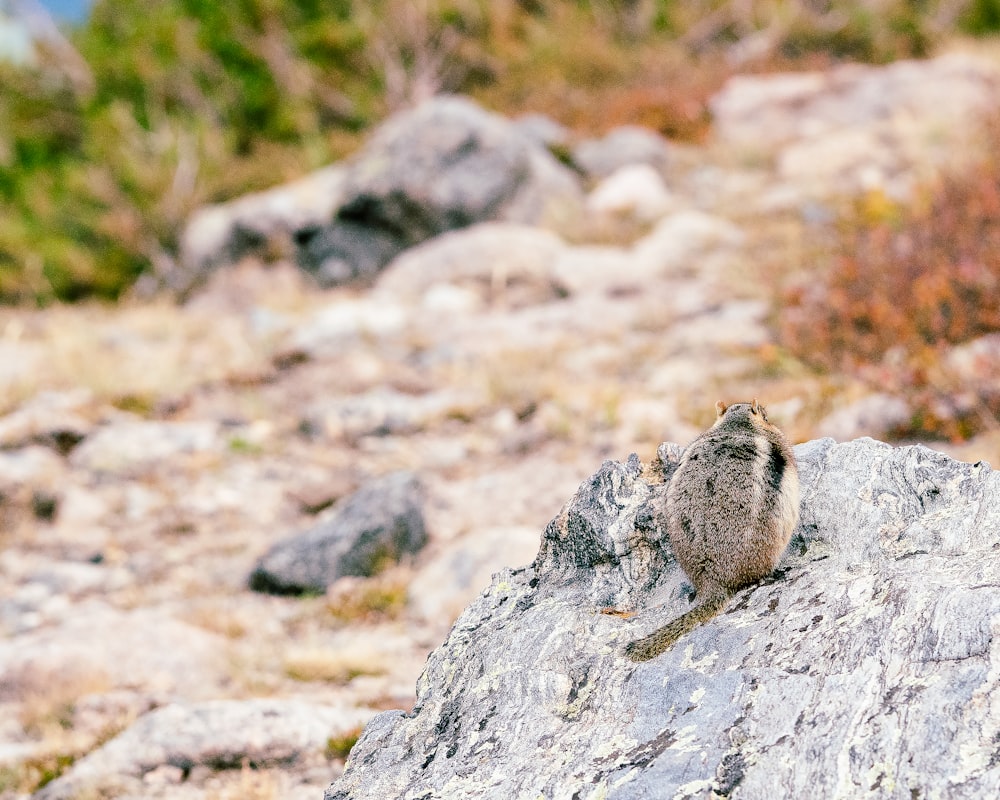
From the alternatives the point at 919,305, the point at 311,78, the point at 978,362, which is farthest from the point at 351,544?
the point at 311,78

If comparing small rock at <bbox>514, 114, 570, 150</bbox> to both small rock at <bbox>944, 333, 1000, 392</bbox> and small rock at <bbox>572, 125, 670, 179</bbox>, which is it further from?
small rock at <bbox>944, 333, 1000, 392</bbox>

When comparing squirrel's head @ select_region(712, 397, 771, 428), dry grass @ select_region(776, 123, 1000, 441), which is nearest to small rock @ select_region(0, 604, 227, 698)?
squirrel's head @ select_region(712, 397, 771, 428)

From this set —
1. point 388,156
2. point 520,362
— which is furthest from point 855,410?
point 388,156

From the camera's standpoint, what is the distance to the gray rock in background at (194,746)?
4203mm

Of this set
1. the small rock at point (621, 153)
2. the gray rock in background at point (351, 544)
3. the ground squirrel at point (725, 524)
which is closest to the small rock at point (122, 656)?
the gray rock in background at point (351, 544)

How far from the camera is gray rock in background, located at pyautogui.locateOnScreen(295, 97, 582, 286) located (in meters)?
15.0

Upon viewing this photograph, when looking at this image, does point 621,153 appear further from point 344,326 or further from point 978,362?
point 978,362

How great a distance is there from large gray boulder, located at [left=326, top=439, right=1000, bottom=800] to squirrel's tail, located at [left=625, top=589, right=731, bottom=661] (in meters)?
0.03

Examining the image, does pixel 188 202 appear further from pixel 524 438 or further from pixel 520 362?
pixel 524 438

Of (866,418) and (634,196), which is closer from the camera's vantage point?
(866,418)

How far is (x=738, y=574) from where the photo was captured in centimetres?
303

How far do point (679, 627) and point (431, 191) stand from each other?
509 inches

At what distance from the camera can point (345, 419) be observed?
30.6ft

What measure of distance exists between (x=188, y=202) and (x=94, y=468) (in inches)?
407
